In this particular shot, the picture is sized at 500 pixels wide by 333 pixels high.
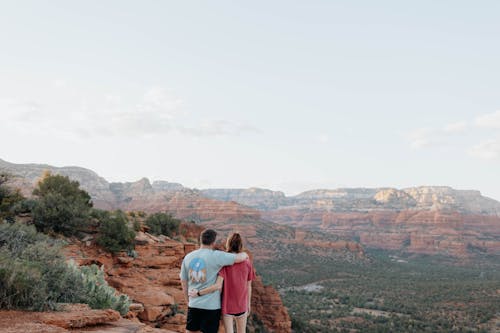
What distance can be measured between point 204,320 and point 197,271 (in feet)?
1.91

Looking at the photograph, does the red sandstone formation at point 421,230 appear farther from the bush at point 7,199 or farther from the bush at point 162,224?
the bush at point 7,199

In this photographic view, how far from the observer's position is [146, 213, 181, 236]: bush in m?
16.9

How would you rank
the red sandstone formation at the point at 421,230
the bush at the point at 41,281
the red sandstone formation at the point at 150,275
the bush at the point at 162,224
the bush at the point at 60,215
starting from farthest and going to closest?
the red sandstone formation at the point at 421,230 < the bush at the point at 162,224 < the bush at the point at 60,215 < the red sandstone formation at the point at 150,275 < the bush at the point at 41,281

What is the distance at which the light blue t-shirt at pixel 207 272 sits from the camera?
15.3 feet

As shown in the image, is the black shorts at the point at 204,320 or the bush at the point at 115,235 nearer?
the black shorts at the point at 204,320

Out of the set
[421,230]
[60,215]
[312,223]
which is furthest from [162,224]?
[312,223]

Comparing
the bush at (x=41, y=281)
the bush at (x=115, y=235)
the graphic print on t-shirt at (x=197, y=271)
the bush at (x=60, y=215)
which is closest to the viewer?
the graphic print on t-shirt at (x=197, y=271)

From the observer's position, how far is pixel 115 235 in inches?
498

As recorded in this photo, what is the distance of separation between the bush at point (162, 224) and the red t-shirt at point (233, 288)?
12422mm

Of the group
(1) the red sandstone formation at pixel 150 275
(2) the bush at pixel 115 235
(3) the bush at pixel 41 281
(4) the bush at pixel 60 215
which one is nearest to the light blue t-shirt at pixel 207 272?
(3) the bush at pixel 41 281

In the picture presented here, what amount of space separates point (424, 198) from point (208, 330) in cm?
19687

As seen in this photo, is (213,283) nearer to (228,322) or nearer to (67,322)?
(228,322)

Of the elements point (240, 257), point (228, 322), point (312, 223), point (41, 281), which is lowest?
point (312, 223)

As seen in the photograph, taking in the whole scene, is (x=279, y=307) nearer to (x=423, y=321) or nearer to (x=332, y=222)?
(x=423, y=321)
